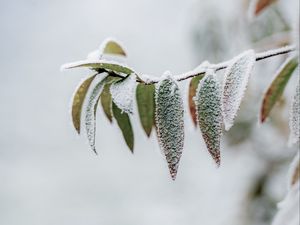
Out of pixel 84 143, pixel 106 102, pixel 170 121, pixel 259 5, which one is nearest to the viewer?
pixel 170 121

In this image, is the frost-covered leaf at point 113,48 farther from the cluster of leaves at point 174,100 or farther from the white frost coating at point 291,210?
→ the white frost coating at point 291,210

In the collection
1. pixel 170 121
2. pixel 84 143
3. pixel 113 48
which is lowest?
pixel 170 121

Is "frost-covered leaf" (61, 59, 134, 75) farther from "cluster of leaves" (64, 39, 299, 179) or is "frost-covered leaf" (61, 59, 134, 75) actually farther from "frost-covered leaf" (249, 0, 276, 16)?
"frost-covered leaf" (249, 0, 276, 16)

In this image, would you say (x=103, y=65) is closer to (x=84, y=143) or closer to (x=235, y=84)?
(x=235, y=84)

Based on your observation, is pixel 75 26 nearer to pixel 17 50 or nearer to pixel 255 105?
pixel 17 50

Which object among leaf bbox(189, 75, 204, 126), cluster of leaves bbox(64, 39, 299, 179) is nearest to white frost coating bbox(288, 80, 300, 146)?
cluster of leaves bbox(64, 39, 299, 179)

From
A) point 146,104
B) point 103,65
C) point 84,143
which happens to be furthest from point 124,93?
point 84,143

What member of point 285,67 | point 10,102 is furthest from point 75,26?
point 285,67
